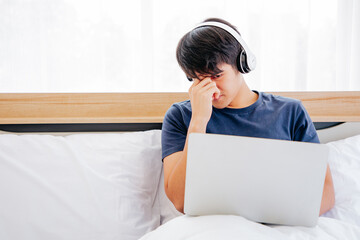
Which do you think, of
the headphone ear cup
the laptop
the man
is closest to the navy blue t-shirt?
the man

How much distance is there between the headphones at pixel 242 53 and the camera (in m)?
Result: 0.84

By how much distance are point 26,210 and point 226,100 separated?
621mm

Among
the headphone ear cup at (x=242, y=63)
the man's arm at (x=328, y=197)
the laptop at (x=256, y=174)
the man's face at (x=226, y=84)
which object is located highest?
the headphone ear cup at (x=242, y=63)

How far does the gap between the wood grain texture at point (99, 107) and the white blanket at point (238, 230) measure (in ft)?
1.78

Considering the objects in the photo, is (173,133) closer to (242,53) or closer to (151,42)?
(242,53)

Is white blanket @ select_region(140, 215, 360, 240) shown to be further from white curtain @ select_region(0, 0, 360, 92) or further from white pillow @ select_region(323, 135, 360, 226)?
white curtain @ select_region(0, 0, 360, 92)

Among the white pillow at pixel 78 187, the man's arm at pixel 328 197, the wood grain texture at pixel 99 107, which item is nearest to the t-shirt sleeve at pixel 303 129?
the man's arm at pixel 328 197

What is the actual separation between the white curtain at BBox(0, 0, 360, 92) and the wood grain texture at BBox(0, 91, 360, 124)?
20 cm

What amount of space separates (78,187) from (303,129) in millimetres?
676

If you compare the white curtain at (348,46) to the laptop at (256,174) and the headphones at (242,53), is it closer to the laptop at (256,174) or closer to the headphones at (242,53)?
the headphones at (242,53)

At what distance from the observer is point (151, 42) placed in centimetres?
132

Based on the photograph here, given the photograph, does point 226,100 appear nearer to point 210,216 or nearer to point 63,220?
point 210,216

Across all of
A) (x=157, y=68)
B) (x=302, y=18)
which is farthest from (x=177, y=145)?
(x=302, y=18)

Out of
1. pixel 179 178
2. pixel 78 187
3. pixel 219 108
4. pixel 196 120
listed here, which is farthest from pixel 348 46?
pixel 78 187
